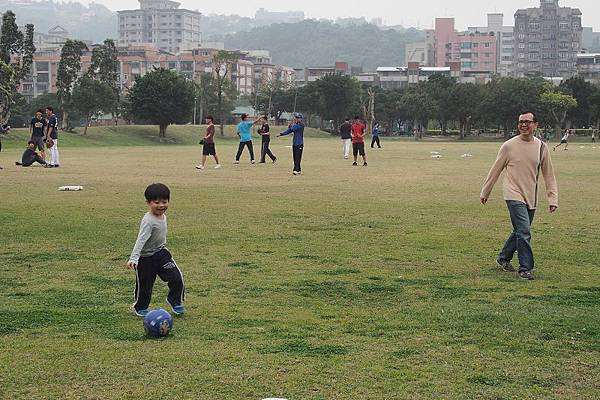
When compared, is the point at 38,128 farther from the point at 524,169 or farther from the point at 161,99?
the point at 161,99

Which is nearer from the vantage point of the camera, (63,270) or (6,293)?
(6,293)

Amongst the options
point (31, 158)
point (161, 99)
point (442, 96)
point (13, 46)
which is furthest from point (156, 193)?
point (442, 96)

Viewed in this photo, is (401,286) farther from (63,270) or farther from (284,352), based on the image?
(63,270)

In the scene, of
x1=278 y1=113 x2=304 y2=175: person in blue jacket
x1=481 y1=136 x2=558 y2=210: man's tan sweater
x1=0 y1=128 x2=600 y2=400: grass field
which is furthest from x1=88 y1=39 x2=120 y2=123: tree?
x1=481 y1=136 x2=558 y2=210: man's tan sweater

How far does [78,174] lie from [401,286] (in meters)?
19.5

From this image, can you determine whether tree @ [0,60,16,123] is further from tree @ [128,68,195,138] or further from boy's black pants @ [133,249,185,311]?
boy's black pants @ [133,249,185,311]

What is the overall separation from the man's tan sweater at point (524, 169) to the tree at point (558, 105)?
92981 mm

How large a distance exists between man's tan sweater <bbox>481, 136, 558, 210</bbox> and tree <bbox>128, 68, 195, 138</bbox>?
76677 millimetres

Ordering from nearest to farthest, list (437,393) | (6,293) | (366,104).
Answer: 1. (437,393)
2. (6,293)
3. (366,104)

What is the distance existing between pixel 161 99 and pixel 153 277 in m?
79.7

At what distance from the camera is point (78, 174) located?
90.1 ft

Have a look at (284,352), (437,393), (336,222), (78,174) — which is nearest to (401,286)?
(284,352)

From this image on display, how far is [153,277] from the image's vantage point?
26.9 feet

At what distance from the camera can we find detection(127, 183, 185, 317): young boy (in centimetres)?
810
